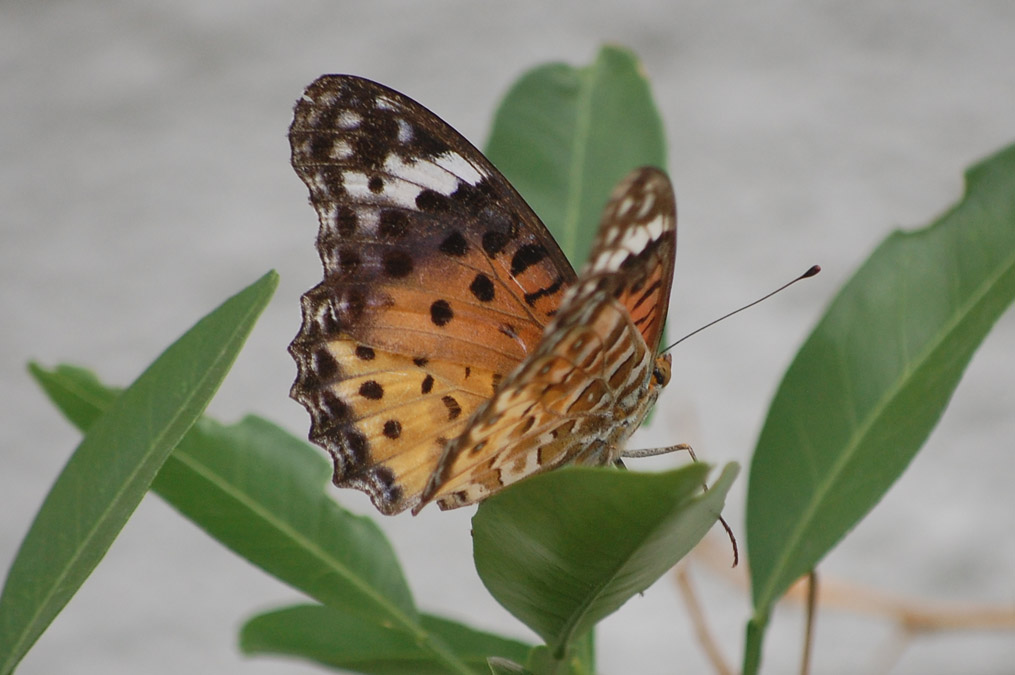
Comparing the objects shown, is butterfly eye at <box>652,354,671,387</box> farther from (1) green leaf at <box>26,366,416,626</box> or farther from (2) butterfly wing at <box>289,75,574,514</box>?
(1) green leaf at <box>26,366,416,626</box>

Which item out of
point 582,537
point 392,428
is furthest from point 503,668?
point 392,428

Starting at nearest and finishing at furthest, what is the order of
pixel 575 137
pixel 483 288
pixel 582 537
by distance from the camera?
pixel 582 537
pixel 483 288
pixel 575 137

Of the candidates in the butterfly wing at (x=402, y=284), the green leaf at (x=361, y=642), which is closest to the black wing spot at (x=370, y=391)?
the butterfly wing at (x=402, y=284)

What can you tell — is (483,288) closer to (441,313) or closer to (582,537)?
(441,313)

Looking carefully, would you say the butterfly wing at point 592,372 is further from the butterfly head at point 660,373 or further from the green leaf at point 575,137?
the green leaf at point 575,137

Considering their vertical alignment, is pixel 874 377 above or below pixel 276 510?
above

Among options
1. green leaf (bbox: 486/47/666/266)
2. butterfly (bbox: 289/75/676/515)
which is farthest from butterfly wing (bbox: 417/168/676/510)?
green leaf (bbox: 486/47/666/266)

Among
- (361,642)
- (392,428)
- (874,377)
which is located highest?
(874,377)
